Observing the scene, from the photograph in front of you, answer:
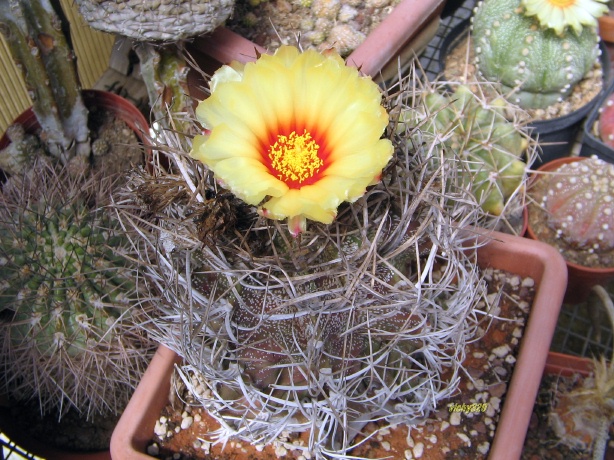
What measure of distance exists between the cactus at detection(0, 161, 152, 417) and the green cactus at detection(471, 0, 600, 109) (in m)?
0.85

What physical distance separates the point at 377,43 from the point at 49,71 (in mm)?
596

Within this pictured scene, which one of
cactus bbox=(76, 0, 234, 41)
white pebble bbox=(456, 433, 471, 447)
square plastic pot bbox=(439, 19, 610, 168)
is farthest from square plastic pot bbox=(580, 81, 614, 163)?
cactus bbox=(76, 0, 234, 41)

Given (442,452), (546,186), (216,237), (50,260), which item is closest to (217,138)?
(216,237)

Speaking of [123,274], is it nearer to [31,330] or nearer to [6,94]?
[31,330]

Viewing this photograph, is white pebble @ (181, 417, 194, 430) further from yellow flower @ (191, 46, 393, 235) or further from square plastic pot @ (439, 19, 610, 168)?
square plastic pot @ (439, 19, 610, 168)

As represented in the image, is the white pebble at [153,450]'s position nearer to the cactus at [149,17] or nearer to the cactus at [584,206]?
the cactus at [149,17]

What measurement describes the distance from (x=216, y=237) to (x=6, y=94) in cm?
97

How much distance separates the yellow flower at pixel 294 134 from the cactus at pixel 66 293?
36 centimetres

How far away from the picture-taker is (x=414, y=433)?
3.08 ft

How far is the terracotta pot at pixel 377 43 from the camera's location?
1.17 m

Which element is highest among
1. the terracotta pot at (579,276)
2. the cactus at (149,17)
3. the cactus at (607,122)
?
the cactus at (149,17)

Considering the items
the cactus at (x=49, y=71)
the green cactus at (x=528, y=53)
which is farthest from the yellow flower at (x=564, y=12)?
the cactus at (x=49, y=71)

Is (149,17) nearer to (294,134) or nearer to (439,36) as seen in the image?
(294,134)

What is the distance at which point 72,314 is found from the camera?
0.94 m
